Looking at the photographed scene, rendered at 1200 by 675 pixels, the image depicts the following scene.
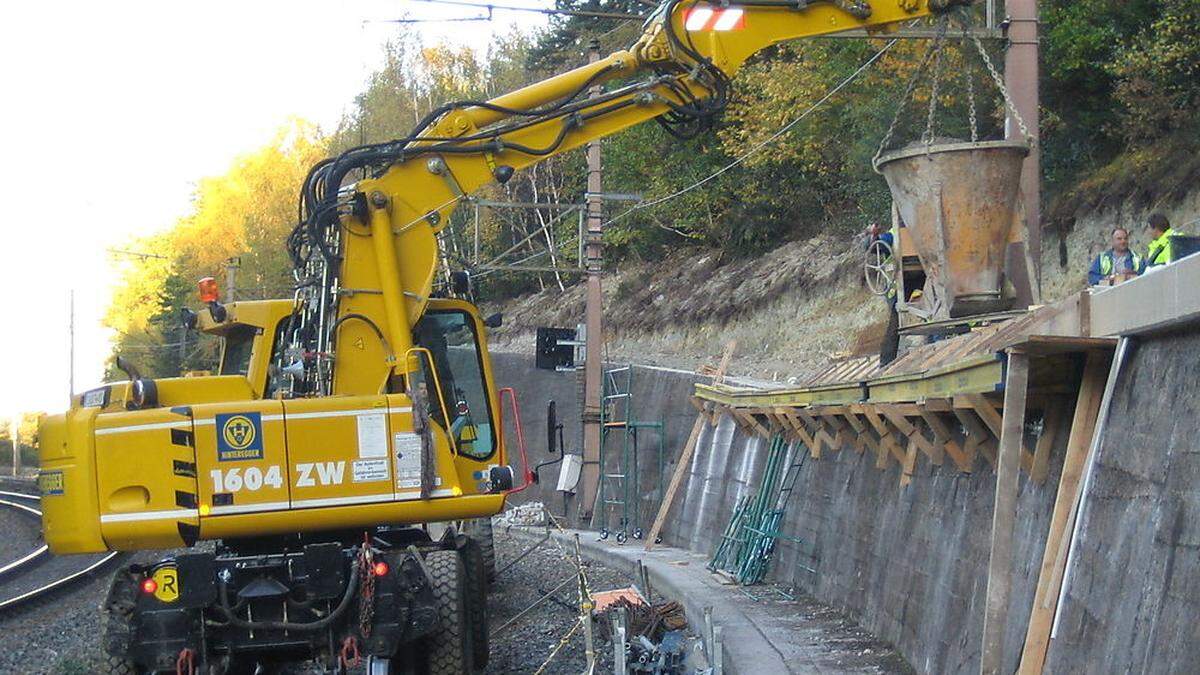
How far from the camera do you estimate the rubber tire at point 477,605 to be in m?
11.9

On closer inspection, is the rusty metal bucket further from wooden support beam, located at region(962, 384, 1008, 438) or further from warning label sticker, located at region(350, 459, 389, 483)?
warning label sticker, located at region(350, 459, 389, 483)

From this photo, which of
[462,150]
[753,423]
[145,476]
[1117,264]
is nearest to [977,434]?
[1117,264]

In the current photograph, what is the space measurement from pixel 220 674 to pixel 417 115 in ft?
164

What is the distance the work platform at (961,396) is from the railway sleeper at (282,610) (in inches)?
136

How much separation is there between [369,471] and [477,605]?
219 cm

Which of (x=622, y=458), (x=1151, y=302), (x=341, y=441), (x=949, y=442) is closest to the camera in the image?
(x=1151, y=302)

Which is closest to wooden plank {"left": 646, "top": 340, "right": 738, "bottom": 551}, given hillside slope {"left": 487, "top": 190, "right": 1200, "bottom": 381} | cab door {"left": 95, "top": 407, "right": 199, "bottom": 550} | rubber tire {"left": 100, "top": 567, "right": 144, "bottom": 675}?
hillside slope {"left": 487, "top": 190, "right": 1200, "bottom": 381}

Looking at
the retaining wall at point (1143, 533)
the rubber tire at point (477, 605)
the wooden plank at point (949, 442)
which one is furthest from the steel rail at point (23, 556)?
the retaining wall at point (1143, 533)

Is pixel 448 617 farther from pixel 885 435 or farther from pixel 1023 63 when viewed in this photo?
pixel 1023 63

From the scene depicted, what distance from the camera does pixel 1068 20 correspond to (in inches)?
925

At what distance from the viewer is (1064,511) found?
739 cm

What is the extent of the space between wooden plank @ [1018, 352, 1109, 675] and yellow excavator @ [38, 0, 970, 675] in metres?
4.18

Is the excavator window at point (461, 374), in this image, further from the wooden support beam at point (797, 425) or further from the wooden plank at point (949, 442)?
the wooden support beam at point (797, 425)

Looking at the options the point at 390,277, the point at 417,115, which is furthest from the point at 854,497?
the point at 417,115
